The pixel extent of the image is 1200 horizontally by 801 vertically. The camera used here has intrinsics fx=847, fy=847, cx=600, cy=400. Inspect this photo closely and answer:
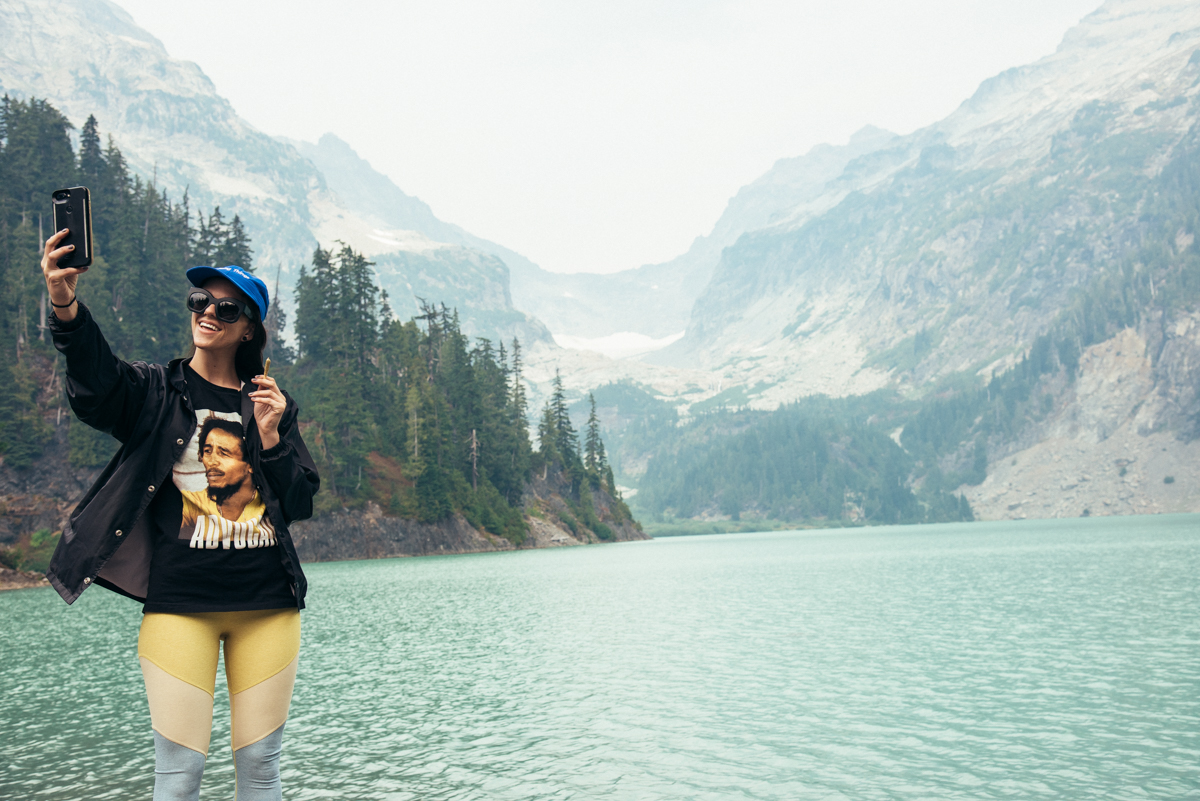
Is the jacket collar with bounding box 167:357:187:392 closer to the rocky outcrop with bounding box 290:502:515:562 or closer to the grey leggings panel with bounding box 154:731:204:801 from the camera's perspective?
the grey leggings panel with bounding box 154:731:204:801

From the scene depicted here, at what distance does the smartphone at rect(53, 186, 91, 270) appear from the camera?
17.2 feet

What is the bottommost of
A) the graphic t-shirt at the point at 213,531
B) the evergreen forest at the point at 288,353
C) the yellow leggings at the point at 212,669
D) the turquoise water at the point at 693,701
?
the turquoise water at the point at 693,701

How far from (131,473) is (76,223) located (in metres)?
A: 1.71

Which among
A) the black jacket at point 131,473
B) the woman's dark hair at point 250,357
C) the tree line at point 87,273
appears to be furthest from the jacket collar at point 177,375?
the tree line at point 87,273

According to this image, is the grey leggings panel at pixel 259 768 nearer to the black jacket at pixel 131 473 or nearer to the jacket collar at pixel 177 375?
the black jacket at pixel 131 473

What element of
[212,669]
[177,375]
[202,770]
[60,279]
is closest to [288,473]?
[177,375]

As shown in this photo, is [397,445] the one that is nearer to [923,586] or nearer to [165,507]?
[923,586]

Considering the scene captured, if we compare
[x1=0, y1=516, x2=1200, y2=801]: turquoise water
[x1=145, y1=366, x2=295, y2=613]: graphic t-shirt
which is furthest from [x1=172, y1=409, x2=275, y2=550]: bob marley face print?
[x1=0, y1=516, x2=1200, y2=801]: turquoise water

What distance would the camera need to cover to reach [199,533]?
591 cm

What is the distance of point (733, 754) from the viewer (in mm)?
15852

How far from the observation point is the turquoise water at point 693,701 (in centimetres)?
1438

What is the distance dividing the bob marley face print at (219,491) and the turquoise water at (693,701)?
9359 mm

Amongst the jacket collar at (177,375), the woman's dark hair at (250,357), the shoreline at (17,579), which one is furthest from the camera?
the shoreline at (17,579)

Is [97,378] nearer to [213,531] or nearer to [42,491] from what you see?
[213,531]
